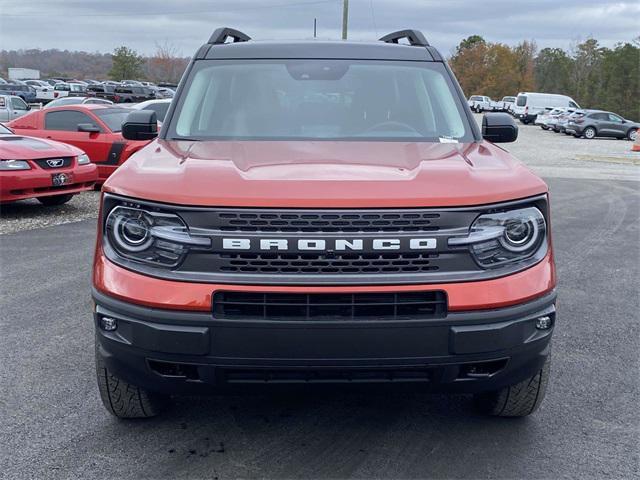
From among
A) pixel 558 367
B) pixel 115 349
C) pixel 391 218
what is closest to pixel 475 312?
pixel 391 218

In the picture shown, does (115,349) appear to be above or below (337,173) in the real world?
below

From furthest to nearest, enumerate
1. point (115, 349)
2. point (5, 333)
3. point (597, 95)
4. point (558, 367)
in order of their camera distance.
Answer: point (597, 95) → point (5, 333) → point (558, 367) → point (115, 349)

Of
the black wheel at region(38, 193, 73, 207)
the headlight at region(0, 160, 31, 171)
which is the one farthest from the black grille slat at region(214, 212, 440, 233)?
the black wheel at region(38, 193, 73, 207)

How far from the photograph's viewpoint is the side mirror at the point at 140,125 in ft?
14.3

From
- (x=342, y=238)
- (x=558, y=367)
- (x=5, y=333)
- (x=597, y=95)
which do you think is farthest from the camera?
(x=597, y=95)

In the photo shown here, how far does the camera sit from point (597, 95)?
65812mm

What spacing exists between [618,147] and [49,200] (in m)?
26.8

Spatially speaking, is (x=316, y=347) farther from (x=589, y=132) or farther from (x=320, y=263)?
(x=589, y=132)

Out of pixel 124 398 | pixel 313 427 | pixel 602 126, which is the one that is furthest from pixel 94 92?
pixel 313 427

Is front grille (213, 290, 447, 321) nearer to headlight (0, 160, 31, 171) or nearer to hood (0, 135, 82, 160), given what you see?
headlight (0, 160, 31, 171)

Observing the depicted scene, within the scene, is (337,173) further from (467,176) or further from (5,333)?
(5,333)

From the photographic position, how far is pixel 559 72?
80688mm

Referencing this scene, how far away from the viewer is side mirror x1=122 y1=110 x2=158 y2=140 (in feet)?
14.3

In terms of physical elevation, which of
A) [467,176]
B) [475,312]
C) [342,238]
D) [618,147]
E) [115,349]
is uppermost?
[467,176]
